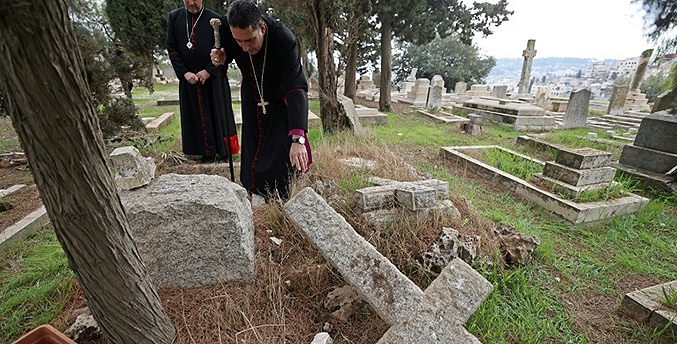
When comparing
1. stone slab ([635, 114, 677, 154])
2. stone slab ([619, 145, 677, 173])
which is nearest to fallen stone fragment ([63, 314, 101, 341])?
stone slab ([619, 145, 677, 173])

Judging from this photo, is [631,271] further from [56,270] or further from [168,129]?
[168,129]

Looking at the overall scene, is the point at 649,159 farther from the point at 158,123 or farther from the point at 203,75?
the point at 158,123

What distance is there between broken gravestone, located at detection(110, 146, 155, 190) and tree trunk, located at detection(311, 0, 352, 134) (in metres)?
3.71

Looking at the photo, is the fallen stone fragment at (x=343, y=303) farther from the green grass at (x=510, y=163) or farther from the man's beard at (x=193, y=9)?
the green grass at (x=510, y=163)

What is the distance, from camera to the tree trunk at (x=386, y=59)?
9469 mm

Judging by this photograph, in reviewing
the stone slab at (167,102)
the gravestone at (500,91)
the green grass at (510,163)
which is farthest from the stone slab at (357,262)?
the gravestone at (500,91)

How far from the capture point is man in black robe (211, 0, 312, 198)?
2186mm

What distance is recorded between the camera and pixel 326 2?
4.49 m

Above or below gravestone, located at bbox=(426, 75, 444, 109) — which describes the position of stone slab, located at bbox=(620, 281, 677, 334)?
below

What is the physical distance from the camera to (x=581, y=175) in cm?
351

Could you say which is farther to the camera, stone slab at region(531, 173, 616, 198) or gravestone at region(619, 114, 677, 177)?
gravestone at region(619, 114, 677, 177)

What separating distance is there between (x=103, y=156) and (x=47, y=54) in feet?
1.13

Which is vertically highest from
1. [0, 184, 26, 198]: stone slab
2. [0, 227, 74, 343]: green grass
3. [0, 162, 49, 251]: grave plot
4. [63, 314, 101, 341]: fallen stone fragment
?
[63, 314, 101, 341]: fallen stone fragment

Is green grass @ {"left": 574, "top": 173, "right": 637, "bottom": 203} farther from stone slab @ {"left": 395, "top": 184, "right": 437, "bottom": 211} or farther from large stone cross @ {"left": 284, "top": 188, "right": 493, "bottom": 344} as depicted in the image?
large stone cross @ {"left": 284, "top": 188, "right": 493, "bottom": 344}
